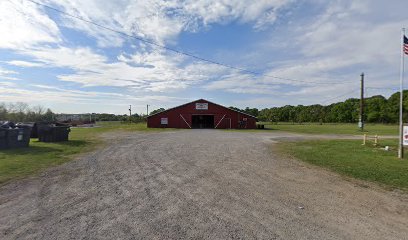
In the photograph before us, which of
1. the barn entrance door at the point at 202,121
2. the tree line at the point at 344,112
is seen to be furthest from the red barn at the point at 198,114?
the tree line at the point at 344,112

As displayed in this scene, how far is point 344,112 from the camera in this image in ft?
302

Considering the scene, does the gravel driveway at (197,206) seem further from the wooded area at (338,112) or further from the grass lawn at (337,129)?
the wooded area at (338,112)

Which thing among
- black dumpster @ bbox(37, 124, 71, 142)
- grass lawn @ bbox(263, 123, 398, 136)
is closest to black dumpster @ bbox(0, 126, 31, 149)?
black dumpster @ bbox(37, 124, 71, 142)

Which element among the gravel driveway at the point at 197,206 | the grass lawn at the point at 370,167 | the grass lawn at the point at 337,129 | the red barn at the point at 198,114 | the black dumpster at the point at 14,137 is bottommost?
the gravel driveway at the point at 197,206

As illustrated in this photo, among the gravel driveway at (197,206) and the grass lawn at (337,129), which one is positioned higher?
the grass lawn at (337,129)

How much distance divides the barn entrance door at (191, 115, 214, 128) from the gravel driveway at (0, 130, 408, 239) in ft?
117

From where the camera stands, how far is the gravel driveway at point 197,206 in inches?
169

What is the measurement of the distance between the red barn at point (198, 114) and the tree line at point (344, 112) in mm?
48455

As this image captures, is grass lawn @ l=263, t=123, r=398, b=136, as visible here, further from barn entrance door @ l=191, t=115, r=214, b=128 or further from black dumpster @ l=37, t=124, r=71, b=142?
black dumpster @ l=37, t=124, r=71, b=142

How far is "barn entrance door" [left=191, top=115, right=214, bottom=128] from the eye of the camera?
44.8m

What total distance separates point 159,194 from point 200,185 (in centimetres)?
126

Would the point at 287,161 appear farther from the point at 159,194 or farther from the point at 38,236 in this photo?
the point at 38,236

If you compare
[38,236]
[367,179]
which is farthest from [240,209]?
[367,179]

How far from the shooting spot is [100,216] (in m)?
4.89
